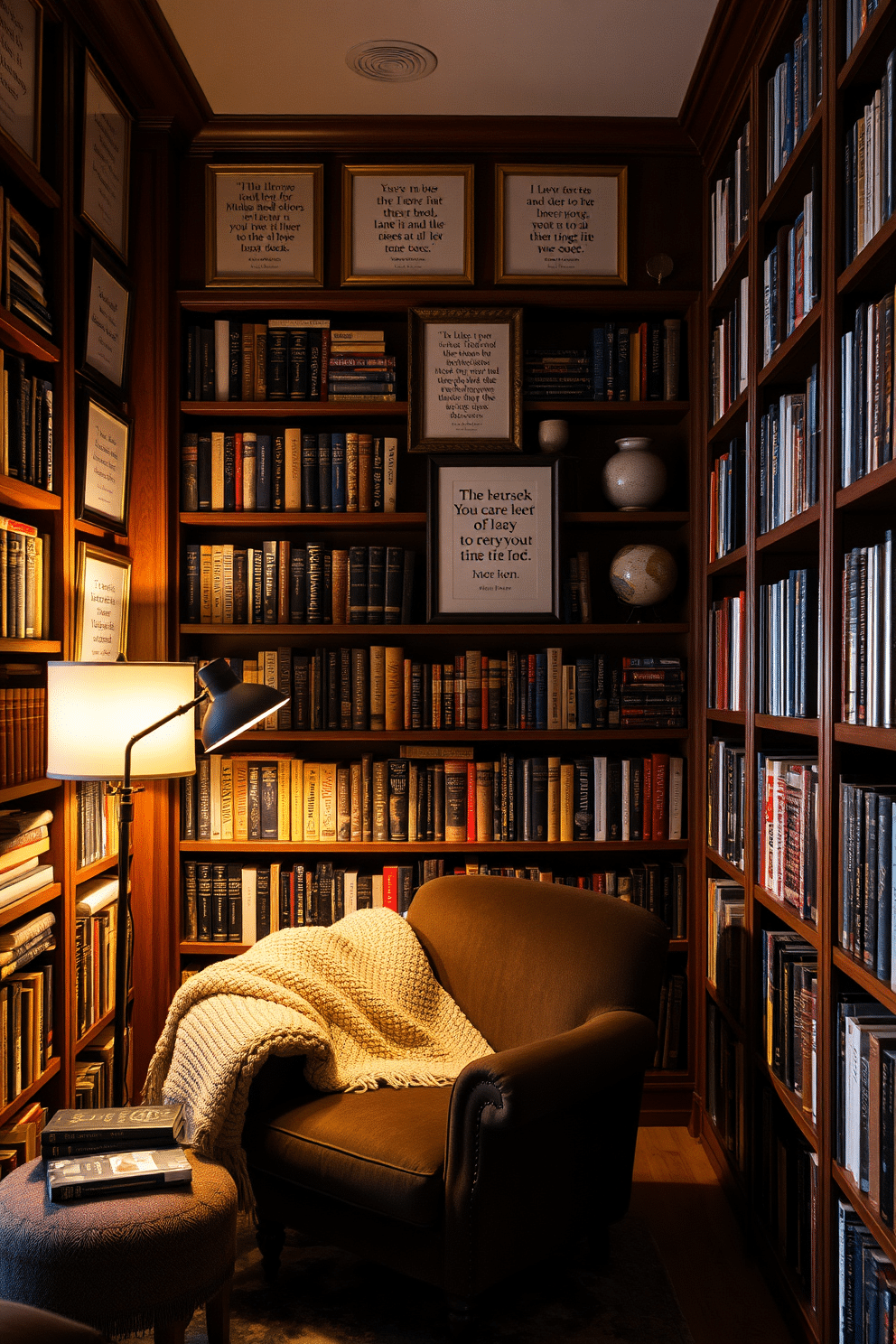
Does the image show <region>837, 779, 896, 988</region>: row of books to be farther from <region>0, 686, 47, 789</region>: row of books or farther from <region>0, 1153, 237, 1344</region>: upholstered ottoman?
<region>0, 686, 47, 789</region>: row of books

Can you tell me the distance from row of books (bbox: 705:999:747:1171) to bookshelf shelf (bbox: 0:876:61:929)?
63.6 inches

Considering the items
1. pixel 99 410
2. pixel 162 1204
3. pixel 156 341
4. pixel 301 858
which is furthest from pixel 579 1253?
pixel 156 341

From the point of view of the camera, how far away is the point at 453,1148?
1.85 m

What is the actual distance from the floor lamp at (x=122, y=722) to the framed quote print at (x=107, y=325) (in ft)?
2.80

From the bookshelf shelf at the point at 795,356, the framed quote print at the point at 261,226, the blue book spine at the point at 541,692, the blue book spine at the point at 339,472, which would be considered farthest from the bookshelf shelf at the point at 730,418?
the framed quote print at the point at 261,226

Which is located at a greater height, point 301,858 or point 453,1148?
point 301,858

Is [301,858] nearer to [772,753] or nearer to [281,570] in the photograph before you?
[281,570]

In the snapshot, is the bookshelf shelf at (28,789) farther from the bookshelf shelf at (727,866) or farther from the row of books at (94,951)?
the bookshelf shelf at (727,866)

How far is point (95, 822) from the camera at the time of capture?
259 cm

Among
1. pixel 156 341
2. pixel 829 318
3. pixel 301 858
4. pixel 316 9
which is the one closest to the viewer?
pixel 829 318

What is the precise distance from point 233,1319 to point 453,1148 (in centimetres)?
63

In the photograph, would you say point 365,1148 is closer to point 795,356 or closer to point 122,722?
point 122,722

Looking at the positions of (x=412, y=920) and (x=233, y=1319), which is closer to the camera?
(x=233, y=1319)

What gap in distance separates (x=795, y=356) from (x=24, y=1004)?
6.78ft
